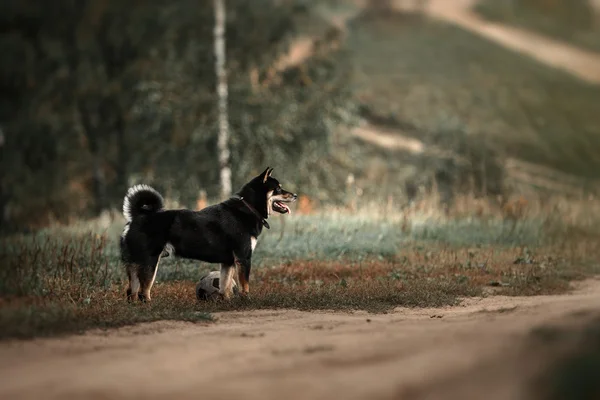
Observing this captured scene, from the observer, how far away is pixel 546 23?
51.0 metres

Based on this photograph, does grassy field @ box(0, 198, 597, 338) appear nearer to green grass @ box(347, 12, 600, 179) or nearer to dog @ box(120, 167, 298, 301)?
dog @ box(120, 167, 298, 301)

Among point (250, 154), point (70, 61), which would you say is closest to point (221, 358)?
point (250, 154)

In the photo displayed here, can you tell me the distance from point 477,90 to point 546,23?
6.38 meters

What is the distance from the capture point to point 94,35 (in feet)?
109

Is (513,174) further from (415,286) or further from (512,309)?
(512,309)

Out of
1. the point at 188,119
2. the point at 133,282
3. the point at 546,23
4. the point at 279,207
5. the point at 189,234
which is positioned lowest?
the point at 133,282

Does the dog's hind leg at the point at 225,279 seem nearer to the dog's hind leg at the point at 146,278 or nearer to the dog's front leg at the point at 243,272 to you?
the dog's front leg at the point at 243,272

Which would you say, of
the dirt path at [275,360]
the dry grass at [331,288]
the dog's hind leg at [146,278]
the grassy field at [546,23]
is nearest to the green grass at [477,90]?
the grassy field at [546,23]

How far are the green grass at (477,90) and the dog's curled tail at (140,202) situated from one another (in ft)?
112

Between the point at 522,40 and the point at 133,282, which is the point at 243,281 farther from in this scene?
the point at 522,40

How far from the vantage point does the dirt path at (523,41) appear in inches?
2018

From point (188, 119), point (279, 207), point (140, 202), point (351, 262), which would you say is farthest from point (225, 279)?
point (188, 119)

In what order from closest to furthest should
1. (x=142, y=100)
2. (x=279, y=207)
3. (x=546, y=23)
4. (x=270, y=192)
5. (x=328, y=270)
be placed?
(x=270, y=192), (x=279, y=207), (x=328, y=270), (x=142, y=100), (x=546, y=23)

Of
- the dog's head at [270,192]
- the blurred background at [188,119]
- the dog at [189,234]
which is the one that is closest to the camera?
the dog at [189,234]
